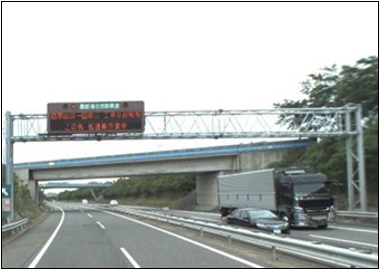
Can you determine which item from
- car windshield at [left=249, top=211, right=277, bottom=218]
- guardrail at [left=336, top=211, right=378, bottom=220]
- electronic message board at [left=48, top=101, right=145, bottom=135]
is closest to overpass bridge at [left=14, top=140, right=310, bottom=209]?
guardrail at [left=336, top=211, right=378, bottom=220]

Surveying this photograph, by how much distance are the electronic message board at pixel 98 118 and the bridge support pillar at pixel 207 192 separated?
33.2m

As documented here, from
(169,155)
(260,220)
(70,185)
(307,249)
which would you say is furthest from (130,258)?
(70,185)

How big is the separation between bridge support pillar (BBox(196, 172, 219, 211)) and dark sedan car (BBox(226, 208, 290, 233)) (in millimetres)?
39758

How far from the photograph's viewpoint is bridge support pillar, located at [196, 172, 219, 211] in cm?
6894

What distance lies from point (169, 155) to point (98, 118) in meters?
35.9

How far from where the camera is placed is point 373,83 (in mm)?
48656

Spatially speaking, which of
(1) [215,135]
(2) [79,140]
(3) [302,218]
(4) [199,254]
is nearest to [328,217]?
(3) [302,218]

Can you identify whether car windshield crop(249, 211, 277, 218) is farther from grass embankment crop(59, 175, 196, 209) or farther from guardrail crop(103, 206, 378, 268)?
grass embankment crop(59, 175, 196, 209)

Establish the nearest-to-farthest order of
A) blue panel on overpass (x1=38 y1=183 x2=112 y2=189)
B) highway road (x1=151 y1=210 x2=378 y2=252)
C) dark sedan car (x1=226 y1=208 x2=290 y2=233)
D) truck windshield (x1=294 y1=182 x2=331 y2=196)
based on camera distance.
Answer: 1. highway road (x1=151 y1=210 x2=378 y2=252)
2. dark sedan car (x1=226 y1=208 x2=290 y2=233)
3. truck windshield (x1=294 y1=182 x2=331 y2=196)
4. blue panel on overpass (x1=38 y1=183 x2=112 y2=189)

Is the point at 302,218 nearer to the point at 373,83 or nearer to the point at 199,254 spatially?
the point at 199,254

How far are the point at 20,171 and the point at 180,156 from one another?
2282 cm

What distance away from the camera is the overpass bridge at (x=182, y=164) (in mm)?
69562

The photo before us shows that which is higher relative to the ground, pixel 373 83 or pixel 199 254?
pixel 373 83

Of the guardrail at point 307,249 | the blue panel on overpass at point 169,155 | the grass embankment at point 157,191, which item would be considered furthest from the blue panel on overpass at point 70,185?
the guardrail at point 307,249
